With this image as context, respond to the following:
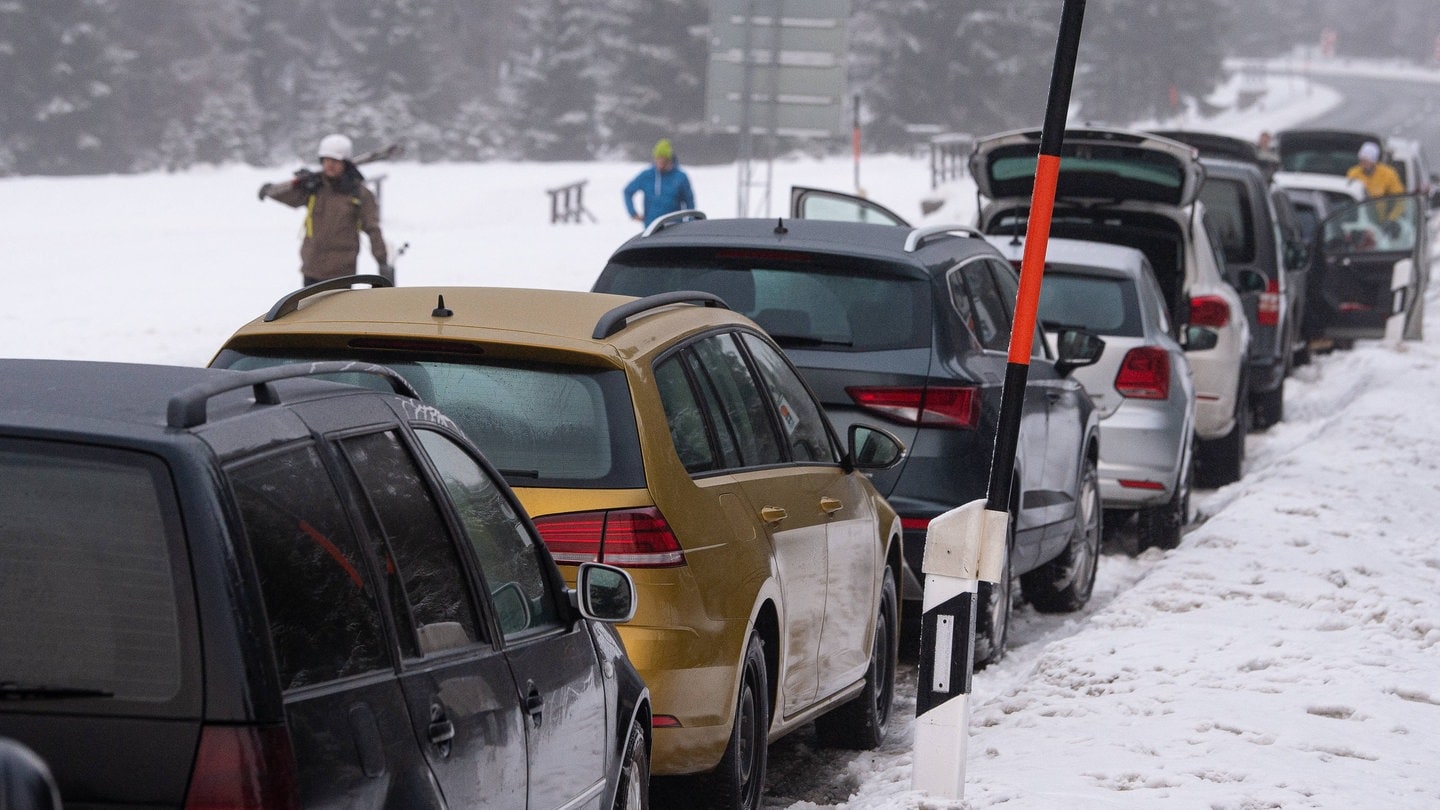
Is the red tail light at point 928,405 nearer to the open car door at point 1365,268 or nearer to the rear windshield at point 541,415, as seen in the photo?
the rear windshield at point 541,415

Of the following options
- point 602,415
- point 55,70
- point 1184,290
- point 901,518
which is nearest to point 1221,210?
point 1184,290

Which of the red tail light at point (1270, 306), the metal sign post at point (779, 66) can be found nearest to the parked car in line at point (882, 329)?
the red tail light at point (1270, 306)

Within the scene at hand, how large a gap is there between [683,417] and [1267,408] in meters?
12.8

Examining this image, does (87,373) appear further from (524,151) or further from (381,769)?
(524,151)

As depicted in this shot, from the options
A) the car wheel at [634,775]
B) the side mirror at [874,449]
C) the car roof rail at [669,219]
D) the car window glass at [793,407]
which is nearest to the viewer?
the car wheel at [634,775]

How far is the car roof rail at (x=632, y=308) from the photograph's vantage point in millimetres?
5590

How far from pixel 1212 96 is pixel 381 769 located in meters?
116

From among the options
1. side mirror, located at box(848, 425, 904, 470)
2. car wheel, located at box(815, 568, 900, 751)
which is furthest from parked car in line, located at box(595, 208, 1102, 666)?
side mirror, located at box(848, 425, 904, 470)

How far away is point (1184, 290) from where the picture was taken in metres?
13.7

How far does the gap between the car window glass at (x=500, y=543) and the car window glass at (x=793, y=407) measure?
2075 millimetres

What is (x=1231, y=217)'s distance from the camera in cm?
1598

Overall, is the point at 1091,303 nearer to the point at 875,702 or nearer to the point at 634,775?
the point at 875,702

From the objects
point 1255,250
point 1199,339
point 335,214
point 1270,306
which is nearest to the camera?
point 1199,339

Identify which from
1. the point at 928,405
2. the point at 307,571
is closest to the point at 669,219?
the point at 928,405
